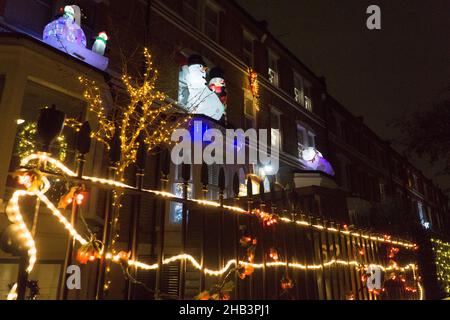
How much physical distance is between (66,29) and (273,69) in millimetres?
12393

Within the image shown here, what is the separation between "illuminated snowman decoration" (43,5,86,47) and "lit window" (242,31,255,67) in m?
9.05

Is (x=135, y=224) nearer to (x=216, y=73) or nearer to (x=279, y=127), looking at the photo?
(x=216, y=73)

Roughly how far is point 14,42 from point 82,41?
95.3 inches

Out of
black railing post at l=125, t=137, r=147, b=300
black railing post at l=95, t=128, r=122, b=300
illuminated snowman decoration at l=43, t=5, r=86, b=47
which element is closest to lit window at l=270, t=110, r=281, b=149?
illuminated snowman decoration at l=43, t=5, r=86, b=47

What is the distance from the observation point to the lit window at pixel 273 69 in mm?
18000

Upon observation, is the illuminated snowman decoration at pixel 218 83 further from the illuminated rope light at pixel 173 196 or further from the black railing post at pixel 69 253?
the black railing post at pixel 69 253

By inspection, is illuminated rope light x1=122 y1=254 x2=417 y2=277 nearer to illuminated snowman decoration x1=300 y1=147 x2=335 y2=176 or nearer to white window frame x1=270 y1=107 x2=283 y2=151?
white window frame x1=270 y1=107 x2=283 y2=151

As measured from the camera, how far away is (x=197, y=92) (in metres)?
11.9

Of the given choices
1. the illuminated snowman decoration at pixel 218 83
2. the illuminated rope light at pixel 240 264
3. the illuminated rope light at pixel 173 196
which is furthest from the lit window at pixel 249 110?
the illuminated rope light at pixel 240 264

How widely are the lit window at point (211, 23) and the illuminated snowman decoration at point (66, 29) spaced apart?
7.00m

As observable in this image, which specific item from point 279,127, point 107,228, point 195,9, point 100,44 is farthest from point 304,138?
point 107,228

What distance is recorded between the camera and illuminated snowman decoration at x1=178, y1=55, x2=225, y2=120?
466 inches

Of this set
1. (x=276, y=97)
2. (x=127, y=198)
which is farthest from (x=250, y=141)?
(x=127, y=198)

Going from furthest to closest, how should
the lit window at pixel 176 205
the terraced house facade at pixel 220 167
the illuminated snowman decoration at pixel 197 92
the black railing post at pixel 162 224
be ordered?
the illuminated snowman decoration at pixel 197 92 → the lit window at pixel 176 205 → the terraced house facade at pixel 220 167 → the black railing post at pixel 162 224
